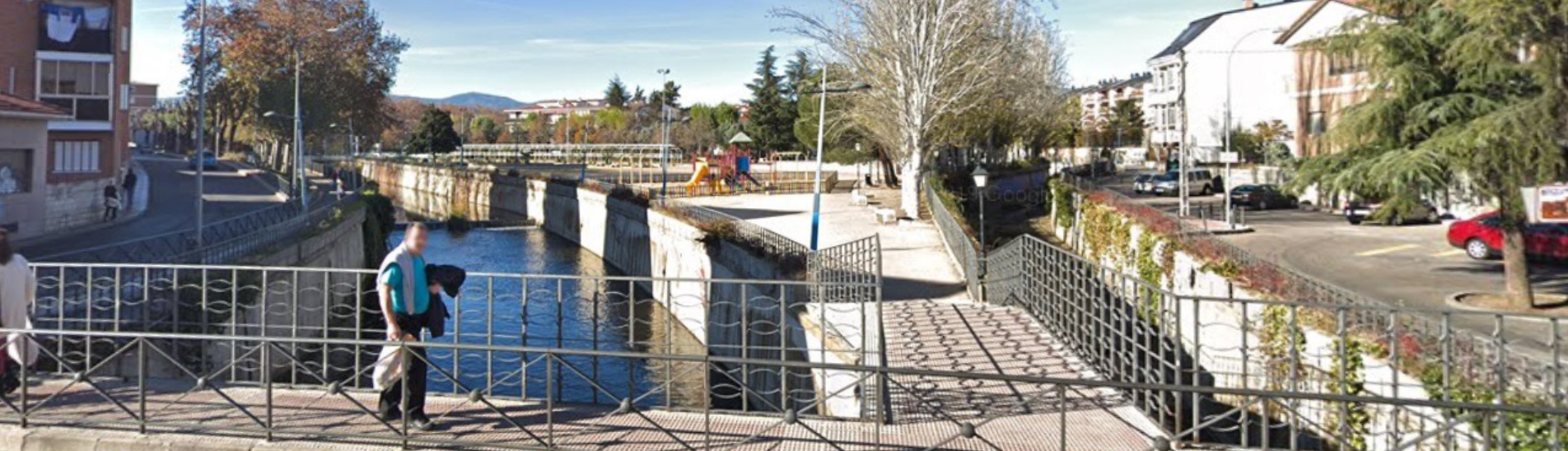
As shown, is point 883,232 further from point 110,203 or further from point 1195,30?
point 1195,30

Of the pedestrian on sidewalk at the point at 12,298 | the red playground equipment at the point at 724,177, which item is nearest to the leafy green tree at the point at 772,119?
the red playground equipment at the point at 724,177

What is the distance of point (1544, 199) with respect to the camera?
1310 centimetres

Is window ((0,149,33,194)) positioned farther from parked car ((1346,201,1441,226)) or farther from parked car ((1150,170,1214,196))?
parked car ((1150,170,1214,196))

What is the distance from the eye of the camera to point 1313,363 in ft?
43.4

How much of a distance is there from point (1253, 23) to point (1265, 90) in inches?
185

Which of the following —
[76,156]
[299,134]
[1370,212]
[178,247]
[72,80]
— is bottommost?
[178,247]

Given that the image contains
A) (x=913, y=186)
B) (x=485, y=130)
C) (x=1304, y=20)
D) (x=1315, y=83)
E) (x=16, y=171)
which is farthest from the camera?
(x=485, y=130)

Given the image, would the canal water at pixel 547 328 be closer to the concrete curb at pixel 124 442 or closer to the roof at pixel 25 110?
the concrete curb at pixel 124 442

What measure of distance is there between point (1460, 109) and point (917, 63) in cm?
1818

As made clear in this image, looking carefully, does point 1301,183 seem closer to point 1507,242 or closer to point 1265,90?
point 1507,242

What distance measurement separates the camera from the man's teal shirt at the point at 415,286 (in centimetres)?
779

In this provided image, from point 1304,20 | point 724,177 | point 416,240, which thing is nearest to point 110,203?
point 724,177

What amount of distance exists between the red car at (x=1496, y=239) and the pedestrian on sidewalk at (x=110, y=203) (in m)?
38.1

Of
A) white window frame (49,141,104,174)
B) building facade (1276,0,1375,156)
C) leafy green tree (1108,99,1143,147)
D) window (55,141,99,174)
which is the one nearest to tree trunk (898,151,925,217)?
building facade (1276,0,1375,156)
